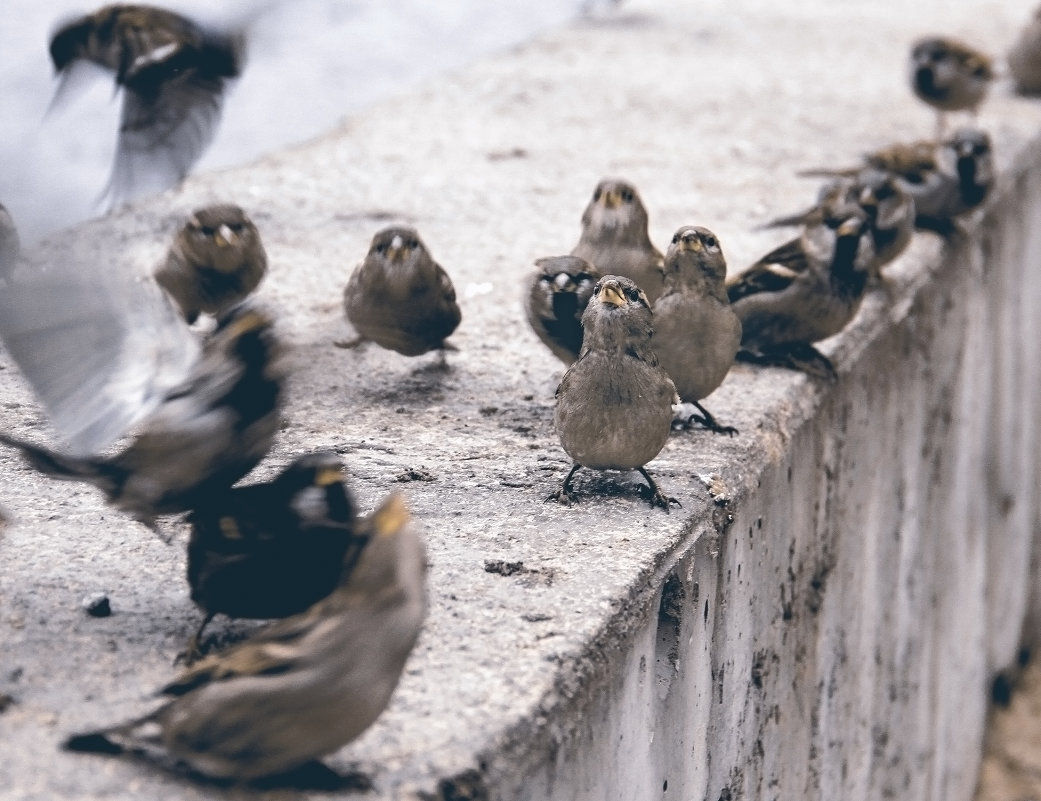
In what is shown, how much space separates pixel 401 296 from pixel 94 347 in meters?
1.13

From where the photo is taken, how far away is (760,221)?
223 inches

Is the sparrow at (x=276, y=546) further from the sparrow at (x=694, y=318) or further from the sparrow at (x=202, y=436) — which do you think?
the sparrow at (x=694, y=318)

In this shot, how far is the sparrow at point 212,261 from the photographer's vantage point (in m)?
4.21

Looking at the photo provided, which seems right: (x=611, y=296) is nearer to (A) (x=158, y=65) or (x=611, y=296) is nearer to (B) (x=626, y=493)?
(B) (x=626, y=493)

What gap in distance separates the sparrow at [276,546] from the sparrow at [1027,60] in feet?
22.9

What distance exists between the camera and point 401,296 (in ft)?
12.9

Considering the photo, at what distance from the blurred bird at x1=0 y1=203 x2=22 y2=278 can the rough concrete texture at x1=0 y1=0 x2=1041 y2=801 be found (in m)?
0.47

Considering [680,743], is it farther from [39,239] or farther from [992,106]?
[992,106]

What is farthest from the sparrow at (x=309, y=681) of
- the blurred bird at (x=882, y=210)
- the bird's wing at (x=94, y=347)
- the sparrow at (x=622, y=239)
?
the blurred bird at (x=882, y=210)

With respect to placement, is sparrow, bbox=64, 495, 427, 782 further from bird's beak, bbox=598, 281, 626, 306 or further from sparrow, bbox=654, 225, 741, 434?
sparrow, bbox=654, 225, 741, 434

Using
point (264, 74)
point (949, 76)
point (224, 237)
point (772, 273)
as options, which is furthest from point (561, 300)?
point (264, 74)

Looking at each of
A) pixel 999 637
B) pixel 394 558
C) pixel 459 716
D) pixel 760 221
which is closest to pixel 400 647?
pixel 394 558

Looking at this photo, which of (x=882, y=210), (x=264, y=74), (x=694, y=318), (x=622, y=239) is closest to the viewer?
(x=694, y=318)

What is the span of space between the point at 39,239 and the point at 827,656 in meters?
3.14
